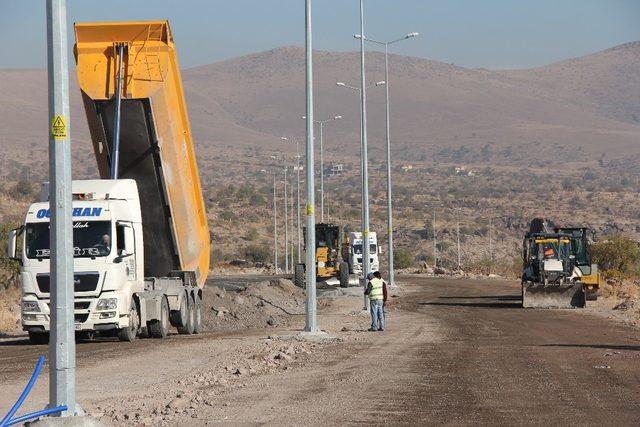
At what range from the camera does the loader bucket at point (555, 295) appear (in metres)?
39.8

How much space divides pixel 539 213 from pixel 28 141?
80367mm

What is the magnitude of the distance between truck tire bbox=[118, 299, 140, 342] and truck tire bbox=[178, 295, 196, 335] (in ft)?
9.54

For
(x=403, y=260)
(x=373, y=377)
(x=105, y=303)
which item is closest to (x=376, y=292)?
(x=105, y=303)

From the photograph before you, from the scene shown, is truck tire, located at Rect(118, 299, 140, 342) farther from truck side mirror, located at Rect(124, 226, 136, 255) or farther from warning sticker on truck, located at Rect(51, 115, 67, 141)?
warning sticker on truck, located at Rect(51, 115, 67, 141)

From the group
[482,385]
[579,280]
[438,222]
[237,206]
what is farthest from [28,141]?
[482,385]

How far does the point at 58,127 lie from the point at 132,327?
47.5 feet

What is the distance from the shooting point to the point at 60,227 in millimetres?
11883

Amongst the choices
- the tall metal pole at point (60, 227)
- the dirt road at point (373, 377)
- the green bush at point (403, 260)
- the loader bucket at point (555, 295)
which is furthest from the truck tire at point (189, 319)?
the green bush at point (403, 260)

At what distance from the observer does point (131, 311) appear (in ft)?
84.3

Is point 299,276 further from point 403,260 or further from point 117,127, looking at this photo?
point 403,260

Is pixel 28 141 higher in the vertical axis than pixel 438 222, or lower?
higher

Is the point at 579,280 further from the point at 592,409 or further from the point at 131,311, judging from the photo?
the point at 592,409

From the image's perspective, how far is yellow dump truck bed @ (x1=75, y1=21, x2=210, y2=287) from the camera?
25.2m

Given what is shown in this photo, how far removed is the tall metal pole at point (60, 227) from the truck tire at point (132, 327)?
1374cm
